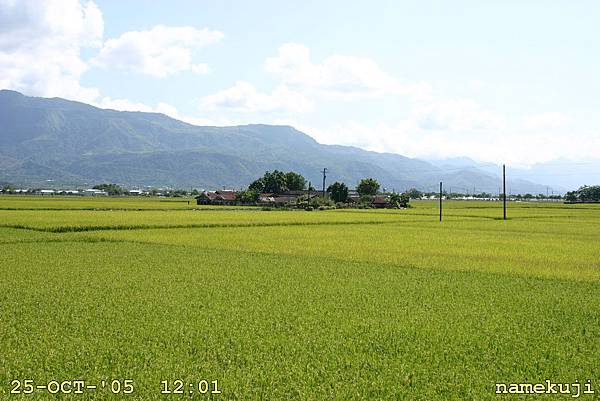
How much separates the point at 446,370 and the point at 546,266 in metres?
16.3

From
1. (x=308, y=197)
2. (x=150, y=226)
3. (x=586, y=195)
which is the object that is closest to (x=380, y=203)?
(x=308, y=197)

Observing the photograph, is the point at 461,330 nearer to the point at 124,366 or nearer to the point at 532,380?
the point at 532,380

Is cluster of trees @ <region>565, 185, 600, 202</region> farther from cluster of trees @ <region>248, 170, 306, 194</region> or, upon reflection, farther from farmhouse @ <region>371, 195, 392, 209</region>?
cluster of trees @ <region>248, 170, 306, 194</region>

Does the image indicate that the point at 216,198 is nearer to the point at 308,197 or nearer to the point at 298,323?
the point at 308,197

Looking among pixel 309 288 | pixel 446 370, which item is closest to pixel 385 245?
pixel 309 288

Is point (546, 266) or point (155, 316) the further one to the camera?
point (546, 266)

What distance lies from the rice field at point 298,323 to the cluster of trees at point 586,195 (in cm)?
15265

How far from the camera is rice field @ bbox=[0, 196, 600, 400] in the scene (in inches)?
353

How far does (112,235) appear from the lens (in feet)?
119

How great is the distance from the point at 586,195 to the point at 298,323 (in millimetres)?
176850

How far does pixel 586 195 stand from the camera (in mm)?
167000

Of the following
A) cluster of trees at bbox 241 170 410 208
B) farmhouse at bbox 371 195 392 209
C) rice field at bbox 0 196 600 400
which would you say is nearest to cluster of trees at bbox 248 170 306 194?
cluster of trees at bbox 241 170 410 208

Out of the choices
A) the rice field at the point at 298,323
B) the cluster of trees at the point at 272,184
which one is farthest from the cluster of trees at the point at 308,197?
the rice field at the point at 298,323

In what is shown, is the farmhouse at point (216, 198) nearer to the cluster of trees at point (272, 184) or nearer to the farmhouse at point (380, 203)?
the cluster of trees at point (272, 184)
